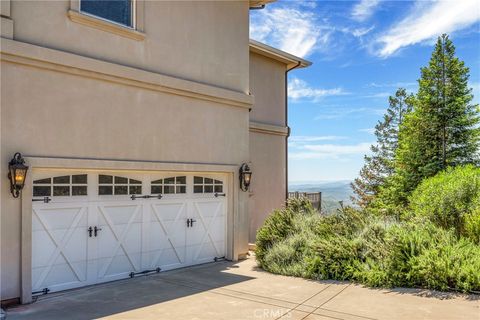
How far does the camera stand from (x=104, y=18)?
8.57 meters

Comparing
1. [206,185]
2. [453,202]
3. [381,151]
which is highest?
[381,151]

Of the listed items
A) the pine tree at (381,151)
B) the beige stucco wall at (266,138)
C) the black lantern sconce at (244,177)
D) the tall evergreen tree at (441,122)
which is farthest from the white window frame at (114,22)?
the pine tree at (381,151)

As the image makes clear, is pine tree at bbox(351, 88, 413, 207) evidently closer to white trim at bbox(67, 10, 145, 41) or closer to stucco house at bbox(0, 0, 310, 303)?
stucco house at bbox(0, 0, 310, 303)

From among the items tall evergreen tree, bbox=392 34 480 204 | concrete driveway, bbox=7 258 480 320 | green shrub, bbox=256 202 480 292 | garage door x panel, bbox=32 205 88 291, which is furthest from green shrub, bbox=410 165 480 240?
garage door x panel, bbox=32 205 88 291

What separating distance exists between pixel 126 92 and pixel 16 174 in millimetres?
2885

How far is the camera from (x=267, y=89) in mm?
15531

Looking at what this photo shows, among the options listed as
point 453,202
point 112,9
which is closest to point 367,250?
point 453,202

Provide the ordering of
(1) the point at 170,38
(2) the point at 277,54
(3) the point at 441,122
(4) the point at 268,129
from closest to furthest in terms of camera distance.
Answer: (1) the point at 170,38 < (2) the point at 277,54 < (4) the point at 268,129 < (3) the point at 441,122

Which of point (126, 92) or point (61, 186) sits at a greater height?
point (126, 92)

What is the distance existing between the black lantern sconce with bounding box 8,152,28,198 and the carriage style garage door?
1.61 ft

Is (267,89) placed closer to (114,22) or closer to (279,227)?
(279,227)

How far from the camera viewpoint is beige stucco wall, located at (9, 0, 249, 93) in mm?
7539

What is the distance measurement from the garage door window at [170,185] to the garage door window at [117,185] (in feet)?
1.46

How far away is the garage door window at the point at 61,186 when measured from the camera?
7543 mm
